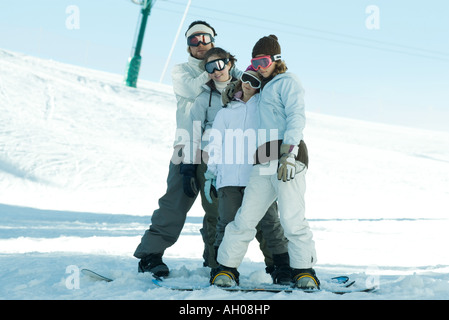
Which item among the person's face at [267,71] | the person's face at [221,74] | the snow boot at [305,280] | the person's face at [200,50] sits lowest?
the snow boot at [305,280]

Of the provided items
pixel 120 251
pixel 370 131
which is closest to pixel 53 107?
pixel 120 251

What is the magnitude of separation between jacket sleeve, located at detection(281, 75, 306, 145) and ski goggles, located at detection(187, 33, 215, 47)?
982 millimetres

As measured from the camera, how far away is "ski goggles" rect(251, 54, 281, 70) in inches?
133

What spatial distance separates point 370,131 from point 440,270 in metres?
19.8

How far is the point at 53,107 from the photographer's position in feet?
57.2

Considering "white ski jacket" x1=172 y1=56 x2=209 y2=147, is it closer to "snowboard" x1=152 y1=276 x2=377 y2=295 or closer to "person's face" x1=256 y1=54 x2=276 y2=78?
"person's face" x1=256 y1=54 x2=276 y2=78

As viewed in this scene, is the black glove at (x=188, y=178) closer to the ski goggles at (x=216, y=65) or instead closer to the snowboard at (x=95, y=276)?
the ski goggles at (x=216, y=65)

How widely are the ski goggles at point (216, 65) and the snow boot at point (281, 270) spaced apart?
4.81 ft

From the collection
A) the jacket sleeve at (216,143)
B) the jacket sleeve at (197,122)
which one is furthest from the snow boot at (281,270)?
the jacket sleeve at (197,122)

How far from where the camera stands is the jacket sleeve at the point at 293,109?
3.13 metres

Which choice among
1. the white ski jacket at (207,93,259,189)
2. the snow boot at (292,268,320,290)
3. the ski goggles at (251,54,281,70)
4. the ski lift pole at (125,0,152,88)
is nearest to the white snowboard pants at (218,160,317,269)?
the snow boot at (292,268,320,290)

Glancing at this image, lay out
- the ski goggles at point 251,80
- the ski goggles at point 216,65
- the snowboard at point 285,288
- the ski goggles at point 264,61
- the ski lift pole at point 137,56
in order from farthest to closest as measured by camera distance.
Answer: the ski lift pole at point 137,56 < the ski goggles at point 216,65 < the ski goggles at point 251,80 < the ski goggles at point 264,61 < the snowboard at point 285,288

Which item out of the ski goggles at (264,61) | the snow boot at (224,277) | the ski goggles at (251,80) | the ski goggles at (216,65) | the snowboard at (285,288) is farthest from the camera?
the ski goggles at (216,65)
